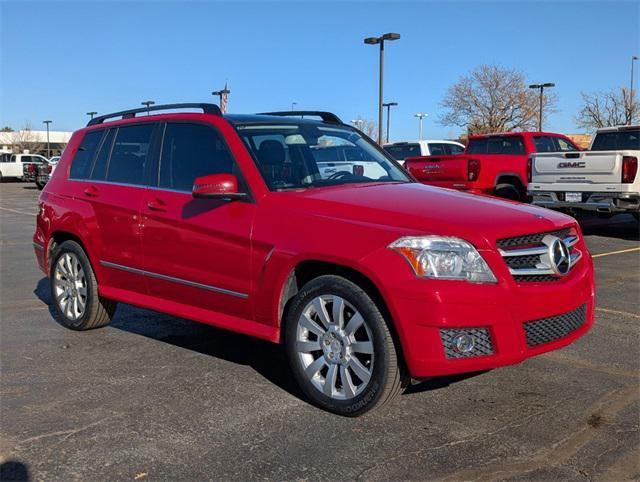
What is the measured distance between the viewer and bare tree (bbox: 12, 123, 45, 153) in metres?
88.4

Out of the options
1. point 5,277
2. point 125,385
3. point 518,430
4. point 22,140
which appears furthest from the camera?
point 22,140

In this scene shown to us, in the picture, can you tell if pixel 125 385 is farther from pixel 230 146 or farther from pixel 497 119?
pixel 497 119

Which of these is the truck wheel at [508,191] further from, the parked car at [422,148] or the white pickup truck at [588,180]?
the parked car at [422,148]

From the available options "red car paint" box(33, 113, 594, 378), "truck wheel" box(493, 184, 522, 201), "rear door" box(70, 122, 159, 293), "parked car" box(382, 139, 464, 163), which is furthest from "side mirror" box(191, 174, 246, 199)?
"parked car" box(382, 139, 464, 163)

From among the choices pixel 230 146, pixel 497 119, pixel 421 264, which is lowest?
pixel 421 264

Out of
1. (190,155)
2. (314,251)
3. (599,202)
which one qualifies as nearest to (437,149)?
(599,202)

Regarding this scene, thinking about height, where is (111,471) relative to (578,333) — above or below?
below

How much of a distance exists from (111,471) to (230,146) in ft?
7.46

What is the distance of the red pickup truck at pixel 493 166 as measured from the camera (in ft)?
43.2

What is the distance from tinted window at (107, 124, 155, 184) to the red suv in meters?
0.01

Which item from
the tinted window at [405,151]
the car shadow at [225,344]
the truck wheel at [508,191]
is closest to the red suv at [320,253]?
the car shadow at [225,344]

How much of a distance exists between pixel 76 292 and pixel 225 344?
149 cm

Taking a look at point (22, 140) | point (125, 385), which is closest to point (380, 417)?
point (125, 385)

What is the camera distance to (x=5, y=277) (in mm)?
8586
